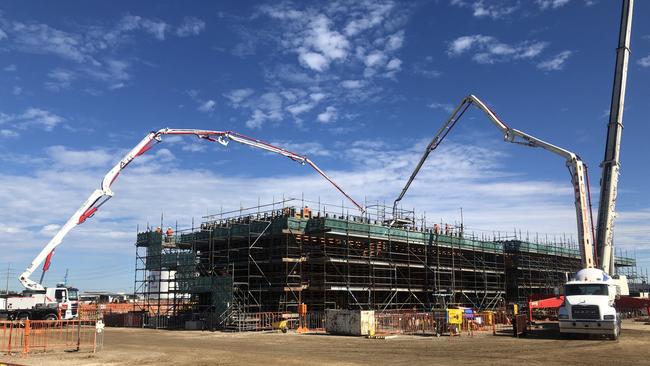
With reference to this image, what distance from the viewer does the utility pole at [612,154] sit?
129ft

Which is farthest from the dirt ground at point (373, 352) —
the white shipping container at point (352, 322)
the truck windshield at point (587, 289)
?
the white shipping container at point (352, 322)

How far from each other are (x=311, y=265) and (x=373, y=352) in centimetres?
2257

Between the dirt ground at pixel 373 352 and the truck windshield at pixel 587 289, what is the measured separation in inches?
90.6

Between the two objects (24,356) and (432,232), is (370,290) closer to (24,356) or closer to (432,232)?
(432,232)

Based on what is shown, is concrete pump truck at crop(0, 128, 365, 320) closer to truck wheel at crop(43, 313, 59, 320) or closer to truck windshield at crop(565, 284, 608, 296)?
truck wheel at crop(43, 313, 59, 320)

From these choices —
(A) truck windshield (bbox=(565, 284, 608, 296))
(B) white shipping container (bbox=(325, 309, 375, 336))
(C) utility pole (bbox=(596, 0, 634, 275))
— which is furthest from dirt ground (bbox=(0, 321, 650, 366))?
(C) utility pole (bbox=(596, 0, 634, 275))

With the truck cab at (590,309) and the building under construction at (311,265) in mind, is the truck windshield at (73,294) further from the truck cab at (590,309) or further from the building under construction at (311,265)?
the truck cab at (590,309)

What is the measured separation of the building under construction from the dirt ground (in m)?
13.3

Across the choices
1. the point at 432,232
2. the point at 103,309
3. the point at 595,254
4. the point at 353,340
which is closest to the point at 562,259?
the point at 432,232

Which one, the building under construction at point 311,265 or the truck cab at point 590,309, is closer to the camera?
the truck cab at point 590,309

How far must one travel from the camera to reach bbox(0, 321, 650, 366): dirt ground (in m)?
19.4

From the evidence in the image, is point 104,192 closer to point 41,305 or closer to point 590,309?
point 41,305

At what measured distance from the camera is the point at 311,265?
45094 mm

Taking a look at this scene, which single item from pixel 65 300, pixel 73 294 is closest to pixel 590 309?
pixel 65 300
